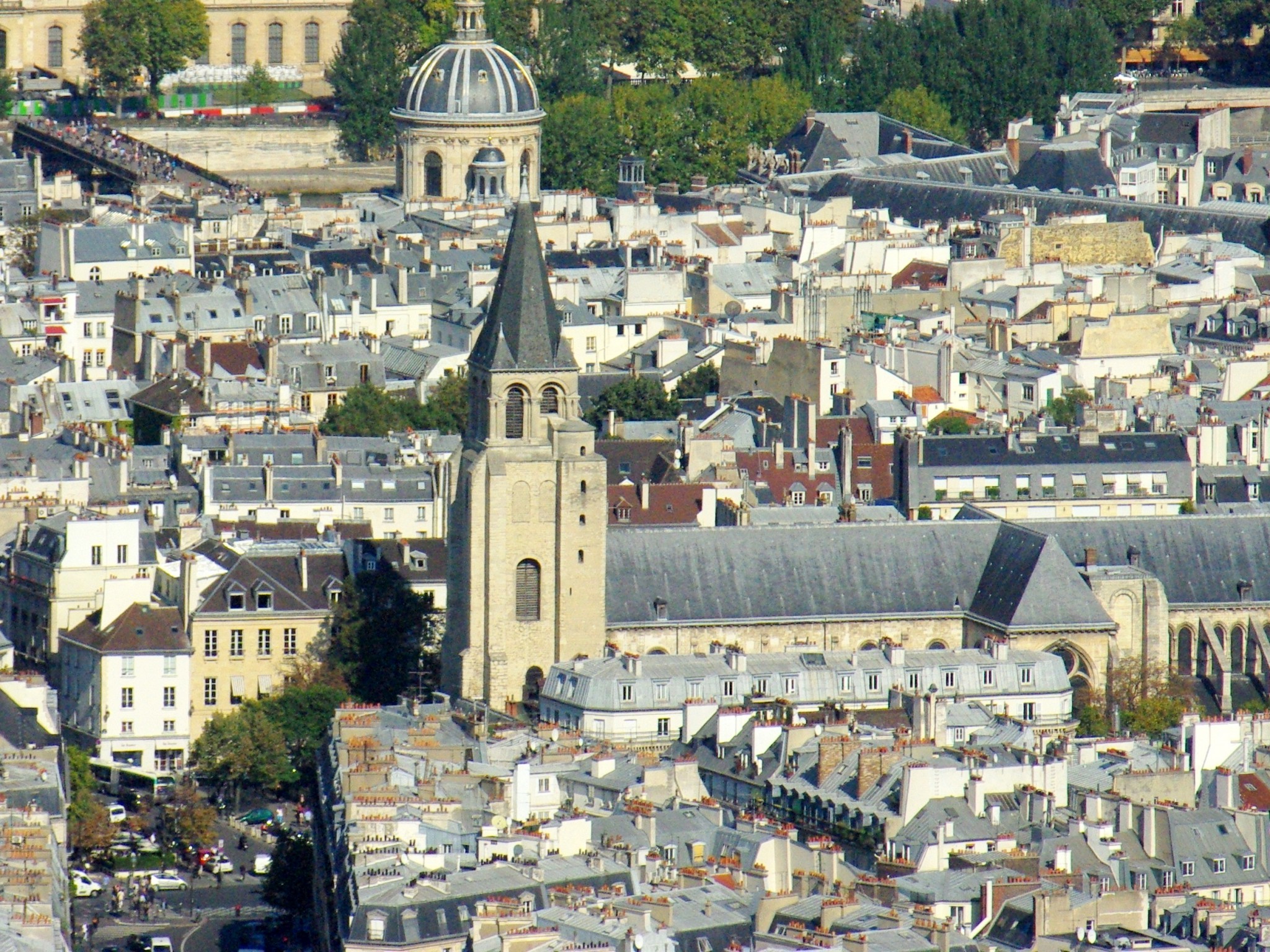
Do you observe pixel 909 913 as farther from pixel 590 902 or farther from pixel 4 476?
pixel 4 476

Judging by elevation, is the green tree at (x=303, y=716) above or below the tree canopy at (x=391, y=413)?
below

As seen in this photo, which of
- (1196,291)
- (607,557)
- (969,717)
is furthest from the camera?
(1196,291)

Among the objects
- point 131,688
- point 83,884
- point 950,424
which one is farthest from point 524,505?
point 950,424

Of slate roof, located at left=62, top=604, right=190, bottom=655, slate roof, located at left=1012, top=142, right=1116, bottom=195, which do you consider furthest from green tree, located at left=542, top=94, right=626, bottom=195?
slate roof, located at left=62, top=604, right=190, bottom=655

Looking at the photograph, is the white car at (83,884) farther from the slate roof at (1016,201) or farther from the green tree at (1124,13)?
the green tree at (1124,13)

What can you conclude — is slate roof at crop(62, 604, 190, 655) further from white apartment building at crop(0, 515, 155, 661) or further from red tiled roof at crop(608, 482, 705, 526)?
red tiled roof at crop(608, 482, 705, 526)

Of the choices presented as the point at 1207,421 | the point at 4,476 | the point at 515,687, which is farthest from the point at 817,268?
the point at 515,687

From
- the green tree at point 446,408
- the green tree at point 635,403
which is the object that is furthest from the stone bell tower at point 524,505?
the green tree at point 446,408
